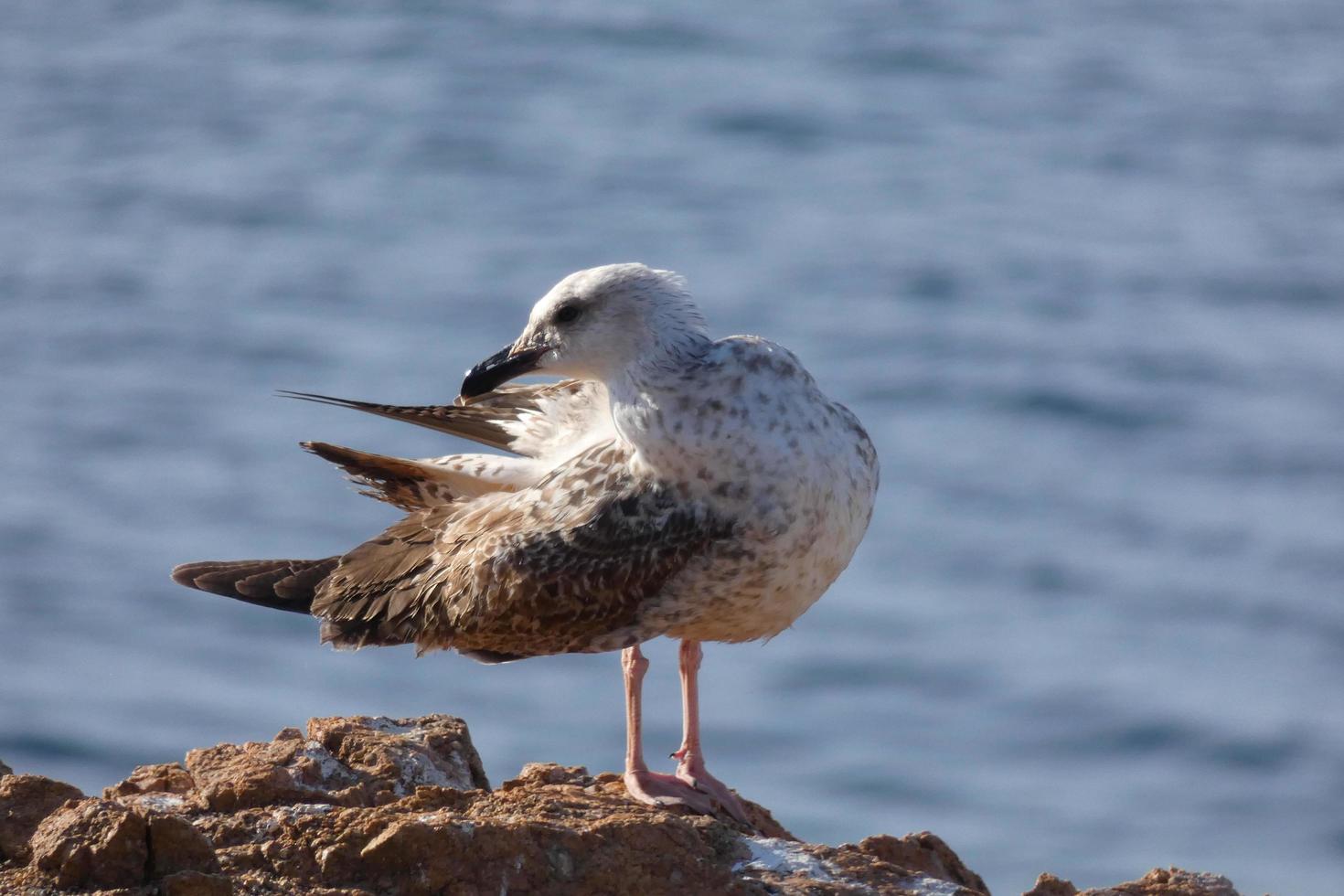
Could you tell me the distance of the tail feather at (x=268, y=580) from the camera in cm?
877

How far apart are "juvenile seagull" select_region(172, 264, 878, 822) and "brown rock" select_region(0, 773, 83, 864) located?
84.8 inches

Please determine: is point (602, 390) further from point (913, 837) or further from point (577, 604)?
point (913, 837)

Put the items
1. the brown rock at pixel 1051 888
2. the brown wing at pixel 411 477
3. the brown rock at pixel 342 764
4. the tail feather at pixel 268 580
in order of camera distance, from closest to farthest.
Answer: the brown rock at pixel 342 764
the brown rock at pixel 1051 888
the tail feather at pixel 268 580
the brown wing at pixel 411 477

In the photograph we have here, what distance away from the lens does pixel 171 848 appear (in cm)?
566

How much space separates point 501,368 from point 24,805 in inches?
103

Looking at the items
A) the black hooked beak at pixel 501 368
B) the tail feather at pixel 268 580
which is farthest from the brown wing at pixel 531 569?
the black hooked beak at pixel 501 368

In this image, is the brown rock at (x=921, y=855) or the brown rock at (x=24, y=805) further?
the brown rock at (x=921, y=855)

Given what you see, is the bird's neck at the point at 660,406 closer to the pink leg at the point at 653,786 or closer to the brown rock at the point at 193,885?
the pink leg at the point at 653,786

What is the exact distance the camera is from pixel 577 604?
806cm

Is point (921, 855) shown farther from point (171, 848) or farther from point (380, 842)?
point (171, 848)

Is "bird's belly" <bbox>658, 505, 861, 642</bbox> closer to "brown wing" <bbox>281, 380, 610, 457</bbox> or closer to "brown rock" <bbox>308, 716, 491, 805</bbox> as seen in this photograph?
"brown rock" <bbox>308, 716, 491, 805</bbox>

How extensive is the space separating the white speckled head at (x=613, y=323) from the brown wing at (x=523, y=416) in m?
0.69

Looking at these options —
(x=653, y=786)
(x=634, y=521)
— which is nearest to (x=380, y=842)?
(x=653, y=786)

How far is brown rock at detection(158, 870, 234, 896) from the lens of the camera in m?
5.51
